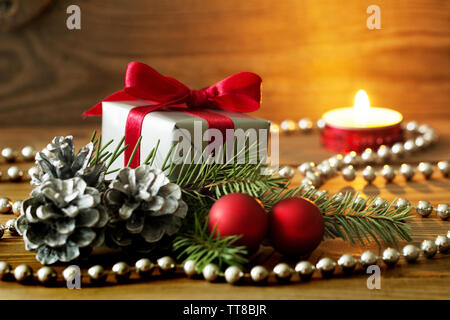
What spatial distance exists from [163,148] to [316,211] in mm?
191

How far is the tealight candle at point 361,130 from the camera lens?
902mm

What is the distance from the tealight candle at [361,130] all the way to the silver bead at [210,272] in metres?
0.48

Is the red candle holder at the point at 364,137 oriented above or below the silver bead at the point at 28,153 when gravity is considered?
above

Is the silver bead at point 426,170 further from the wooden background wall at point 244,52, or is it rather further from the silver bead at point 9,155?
the silver bead at point 9,155

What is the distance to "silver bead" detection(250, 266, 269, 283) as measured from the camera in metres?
0.48

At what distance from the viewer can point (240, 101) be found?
0.71 m

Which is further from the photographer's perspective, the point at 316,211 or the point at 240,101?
the point at 240,101

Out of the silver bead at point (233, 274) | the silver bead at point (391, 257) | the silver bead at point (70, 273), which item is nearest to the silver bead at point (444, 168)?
the silver bead at point (391, 257)

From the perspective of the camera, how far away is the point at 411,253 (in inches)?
20.7

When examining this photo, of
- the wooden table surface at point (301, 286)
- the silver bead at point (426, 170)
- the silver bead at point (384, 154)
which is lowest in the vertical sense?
the wooden table surface at point (301, 286)

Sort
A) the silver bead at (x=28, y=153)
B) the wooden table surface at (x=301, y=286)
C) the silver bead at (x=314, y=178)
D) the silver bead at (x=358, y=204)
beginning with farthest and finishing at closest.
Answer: the silver bead at (x=28, y=153)
the silver bead at (x=314, y=178)
the silver bead at (x=358, y=204)
the wooden table surface at (x=301, y=286)
